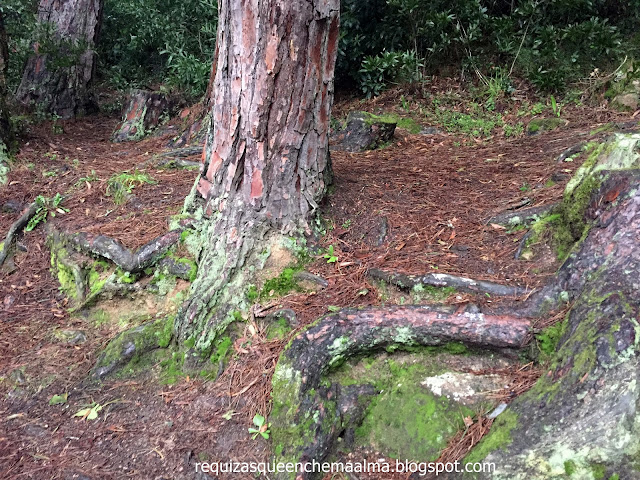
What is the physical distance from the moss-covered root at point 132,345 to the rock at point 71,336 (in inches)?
12.4

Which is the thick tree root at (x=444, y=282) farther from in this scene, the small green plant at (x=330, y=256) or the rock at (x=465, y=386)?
the rock at (x=465, y=386)

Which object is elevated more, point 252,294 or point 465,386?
point 252,294

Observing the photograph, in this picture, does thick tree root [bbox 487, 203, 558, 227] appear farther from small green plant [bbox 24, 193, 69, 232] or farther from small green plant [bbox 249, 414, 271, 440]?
small green plant [bbox 24, 193, 69, 232]

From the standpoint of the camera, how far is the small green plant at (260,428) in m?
2.40

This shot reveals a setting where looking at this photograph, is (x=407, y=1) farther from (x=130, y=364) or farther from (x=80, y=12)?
(x=130, y=364)

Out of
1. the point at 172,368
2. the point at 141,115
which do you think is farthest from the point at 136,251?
the point at 141,115

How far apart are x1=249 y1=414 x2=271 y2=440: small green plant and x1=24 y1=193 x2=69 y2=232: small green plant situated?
3085 mm

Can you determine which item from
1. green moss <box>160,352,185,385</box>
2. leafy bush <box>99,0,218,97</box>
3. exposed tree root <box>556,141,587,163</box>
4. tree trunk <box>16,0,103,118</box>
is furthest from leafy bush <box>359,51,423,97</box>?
green moss <box>160,352,185,385</box>

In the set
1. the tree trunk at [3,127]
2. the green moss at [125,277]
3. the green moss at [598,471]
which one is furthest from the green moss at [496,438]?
the tree trunk at [3,127]

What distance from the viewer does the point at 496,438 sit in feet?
6.67

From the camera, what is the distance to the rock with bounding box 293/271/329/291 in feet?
9.91

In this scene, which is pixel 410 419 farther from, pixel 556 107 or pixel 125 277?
pixel 556 107

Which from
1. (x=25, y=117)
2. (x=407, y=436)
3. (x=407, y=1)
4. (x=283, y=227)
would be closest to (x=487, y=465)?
(x=407, y=436)

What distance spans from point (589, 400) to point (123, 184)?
13.5 ft
